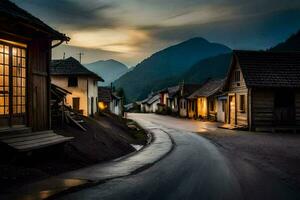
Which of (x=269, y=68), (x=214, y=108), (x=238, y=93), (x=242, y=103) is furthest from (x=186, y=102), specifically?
(x=269, y=68)

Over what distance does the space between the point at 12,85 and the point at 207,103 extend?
43.7 metres

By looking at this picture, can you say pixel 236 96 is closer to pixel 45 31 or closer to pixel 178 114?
pixel 45 31

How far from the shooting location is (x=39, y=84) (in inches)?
595

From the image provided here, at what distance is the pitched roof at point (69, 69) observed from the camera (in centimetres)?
4297

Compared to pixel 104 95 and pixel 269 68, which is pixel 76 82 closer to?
pixel 104 95

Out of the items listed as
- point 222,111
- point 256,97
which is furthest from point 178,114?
point 256,97

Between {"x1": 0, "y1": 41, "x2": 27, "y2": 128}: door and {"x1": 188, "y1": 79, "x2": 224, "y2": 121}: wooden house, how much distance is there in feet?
122

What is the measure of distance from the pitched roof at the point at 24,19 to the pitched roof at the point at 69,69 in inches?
1089

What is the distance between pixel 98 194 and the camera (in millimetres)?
8797

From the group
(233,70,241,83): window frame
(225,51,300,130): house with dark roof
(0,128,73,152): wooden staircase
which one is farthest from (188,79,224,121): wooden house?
(0,128,73,152): wooden staircase

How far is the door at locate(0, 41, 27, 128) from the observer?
1280cm

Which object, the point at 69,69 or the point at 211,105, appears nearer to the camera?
the point at 69,69

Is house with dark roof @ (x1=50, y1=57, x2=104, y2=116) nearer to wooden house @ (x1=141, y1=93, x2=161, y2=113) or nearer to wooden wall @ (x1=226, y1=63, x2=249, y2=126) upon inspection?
wooden wall @ (x1=226, y1=63, x2=249, y2=126)

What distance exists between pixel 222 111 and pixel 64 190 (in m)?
40.1
